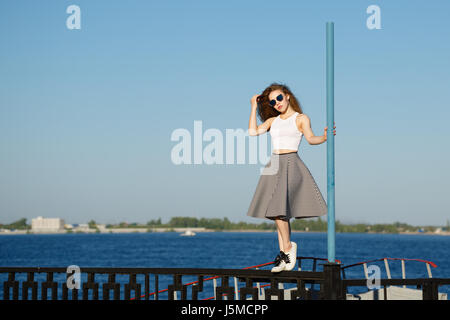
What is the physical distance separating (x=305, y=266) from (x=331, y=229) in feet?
283

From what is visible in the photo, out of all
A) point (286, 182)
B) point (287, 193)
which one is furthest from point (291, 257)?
point (286, 182)

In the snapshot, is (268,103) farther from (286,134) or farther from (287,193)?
(287,193)

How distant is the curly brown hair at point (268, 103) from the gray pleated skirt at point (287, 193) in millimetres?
554

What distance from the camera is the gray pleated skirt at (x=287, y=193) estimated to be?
630 centimetres

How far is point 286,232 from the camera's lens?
6488 mm

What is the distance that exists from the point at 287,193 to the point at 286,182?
0.12 metres

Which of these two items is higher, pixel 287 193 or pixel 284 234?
pixel 287 193

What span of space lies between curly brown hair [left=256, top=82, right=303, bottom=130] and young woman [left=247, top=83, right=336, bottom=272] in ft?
0.11

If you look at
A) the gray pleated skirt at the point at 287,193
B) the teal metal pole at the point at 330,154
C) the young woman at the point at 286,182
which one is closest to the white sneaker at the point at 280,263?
the young woman at the point at 286,182

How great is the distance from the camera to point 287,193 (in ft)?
20.9

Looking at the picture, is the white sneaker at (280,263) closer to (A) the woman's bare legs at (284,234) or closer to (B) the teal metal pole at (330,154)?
(A) the woman's bare legs at (284,234)

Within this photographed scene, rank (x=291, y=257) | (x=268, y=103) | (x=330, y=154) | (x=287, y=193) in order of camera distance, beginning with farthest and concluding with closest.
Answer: (x=268, y=103) < (x=291, y=257) < (x=287, y=193) < (x=330, y=154)

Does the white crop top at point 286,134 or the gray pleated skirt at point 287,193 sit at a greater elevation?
the white crop top at point 286,134
